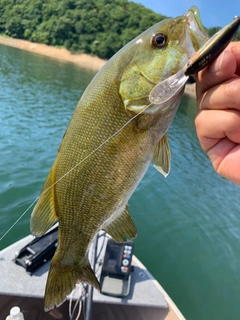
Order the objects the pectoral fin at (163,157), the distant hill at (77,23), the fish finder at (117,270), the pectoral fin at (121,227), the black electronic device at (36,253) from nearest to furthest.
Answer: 1. the pectoral fin at (163,157)
2. the pectoral fin at (121,227)
3. the fish finder at (117,270)
4. the black electronic device at (36,253)
5. the distant hill at (77,23)

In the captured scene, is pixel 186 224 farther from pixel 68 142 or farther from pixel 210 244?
pixel 68 142

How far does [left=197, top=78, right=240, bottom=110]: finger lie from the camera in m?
1.63

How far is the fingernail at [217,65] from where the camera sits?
160 centimetres

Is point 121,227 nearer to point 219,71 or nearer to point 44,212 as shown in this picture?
point 44,212

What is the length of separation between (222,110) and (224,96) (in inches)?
5.1

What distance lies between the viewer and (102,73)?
2.02 metres

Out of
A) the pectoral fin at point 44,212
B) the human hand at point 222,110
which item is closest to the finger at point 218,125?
the human hand at point 222,110

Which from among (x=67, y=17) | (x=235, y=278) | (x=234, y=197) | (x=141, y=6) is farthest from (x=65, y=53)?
(x=235, y=278)

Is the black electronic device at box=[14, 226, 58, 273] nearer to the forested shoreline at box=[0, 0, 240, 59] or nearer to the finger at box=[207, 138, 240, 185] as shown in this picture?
the finger at box=[207, 138, 240, 185]

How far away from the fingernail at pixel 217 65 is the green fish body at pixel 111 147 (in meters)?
0.20

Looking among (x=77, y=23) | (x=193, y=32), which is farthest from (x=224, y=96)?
(x=77, y=23)

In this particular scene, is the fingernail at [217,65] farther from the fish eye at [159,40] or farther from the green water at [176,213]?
the green water at [176,213]

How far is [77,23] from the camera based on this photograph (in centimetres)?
7981

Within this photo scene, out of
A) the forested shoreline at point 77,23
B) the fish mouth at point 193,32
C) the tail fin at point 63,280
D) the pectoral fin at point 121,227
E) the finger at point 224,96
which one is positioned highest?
the fish mouth at point 193,32
